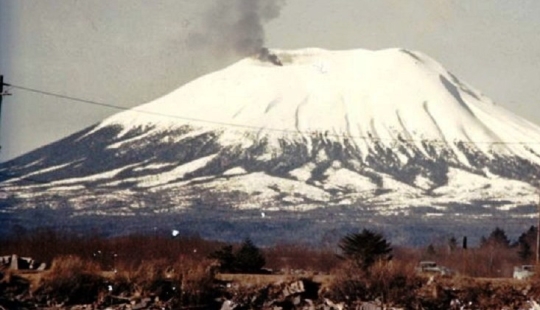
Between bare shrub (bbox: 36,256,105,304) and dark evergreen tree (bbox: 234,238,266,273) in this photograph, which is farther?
dark evergreen tree (bbox: 234,238,266,273)

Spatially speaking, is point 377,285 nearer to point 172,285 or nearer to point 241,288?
point 241,288

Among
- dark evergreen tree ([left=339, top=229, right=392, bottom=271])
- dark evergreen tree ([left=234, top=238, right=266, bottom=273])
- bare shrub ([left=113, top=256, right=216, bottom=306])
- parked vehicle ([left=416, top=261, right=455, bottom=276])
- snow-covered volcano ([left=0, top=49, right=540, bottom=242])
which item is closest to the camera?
bare shrub ([left=113, top=256, right=216, bottom=306])

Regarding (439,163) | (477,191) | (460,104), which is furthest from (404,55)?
(477,191)

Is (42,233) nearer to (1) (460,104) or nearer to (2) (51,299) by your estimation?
(2) (51,299)

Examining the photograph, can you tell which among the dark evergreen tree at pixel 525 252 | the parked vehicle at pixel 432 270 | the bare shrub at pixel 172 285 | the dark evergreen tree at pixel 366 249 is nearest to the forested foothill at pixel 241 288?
the bare shrub at pixel 172 285

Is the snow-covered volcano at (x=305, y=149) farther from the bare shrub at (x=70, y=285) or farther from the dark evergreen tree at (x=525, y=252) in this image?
the bare shrub at (x=70, y=285)

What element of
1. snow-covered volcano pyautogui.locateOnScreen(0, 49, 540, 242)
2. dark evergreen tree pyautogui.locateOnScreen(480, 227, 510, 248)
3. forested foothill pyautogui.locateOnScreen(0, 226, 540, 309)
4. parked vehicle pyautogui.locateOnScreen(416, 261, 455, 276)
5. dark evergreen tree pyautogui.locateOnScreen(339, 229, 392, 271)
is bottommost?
forested foothill pyautogui.locateOnScreen(0, 226, 540, 309)

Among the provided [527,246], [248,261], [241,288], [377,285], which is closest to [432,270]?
[248,261]

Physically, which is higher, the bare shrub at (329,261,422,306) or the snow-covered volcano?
the snow-covered volcano

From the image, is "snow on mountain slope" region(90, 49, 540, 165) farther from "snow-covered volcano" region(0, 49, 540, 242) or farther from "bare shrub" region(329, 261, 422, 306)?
"bare shrub" region(329, 261, 422, 306)

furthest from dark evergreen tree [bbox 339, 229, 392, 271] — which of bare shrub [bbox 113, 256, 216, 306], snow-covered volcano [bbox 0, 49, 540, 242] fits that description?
snow-covered volcano [bbox 0, 49, 540, 242]
